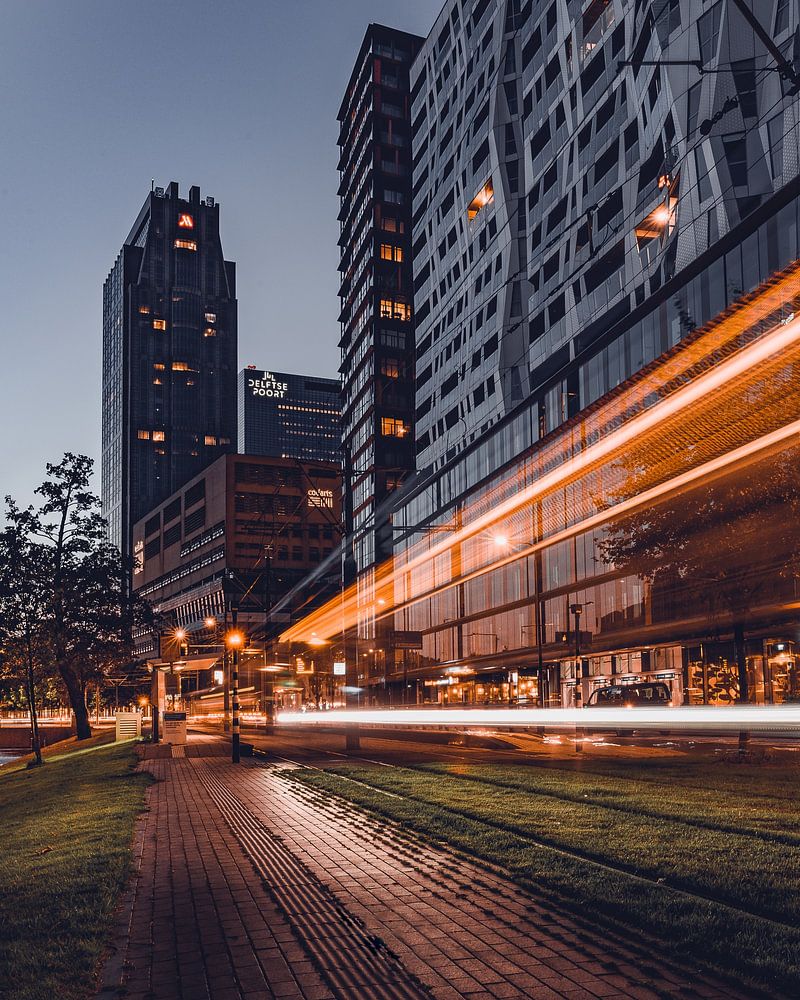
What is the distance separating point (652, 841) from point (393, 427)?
338 ft

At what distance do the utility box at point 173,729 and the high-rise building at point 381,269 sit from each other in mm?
75404

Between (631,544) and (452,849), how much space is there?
1934 cm

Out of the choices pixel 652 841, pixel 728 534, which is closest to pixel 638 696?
pixel 728 534

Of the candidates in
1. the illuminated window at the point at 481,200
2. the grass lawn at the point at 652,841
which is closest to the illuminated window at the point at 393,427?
→ the illuminated window at the point at 481,200

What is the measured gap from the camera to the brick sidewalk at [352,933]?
6.00 meters

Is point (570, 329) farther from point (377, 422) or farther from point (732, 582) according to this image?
point (377, 422)

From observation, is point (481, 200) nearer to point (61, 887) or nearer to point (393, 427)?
point (393, 427)

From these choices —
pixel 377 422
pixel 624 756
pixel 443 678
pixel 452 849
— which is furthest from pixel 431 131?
pixel 452 849

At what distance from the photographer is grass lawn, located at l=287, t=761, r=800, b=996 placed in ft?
22.5

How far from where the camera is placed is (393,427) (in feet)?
370

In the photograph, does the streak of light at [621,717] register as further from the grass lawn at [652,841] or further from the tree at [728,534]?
the tree at [728,534]

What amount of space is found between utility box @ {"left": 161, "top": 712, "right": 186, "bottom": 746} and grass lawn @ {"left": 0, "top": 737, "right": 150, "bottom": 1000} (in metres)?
12.0

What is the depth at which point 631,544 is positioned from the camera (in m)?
28.9

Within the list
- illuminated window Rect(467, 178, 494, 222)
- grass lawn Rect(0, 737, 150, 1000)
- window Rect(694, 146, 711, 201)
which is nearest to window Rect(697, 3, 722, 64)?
window Rect(694, 146, 711, 201)
